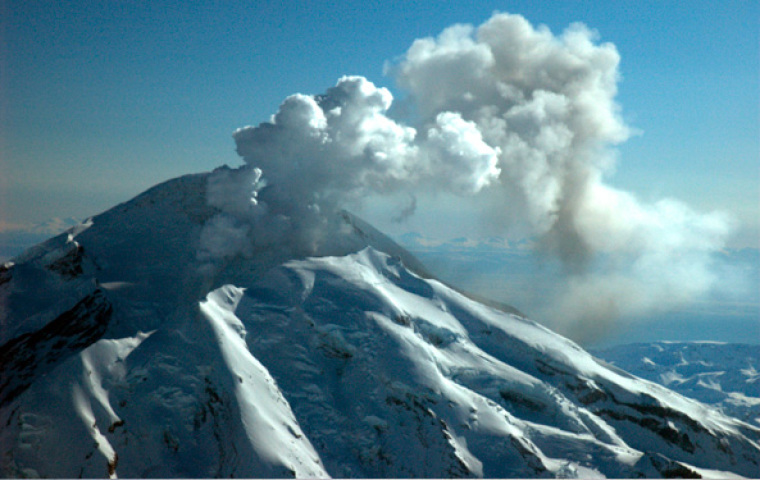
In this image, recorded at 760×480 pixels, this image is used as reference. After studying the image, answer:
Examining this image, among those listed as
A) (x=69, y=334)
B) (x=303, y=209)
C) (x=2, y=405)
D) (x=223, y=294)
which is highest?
(x=303, y=209)

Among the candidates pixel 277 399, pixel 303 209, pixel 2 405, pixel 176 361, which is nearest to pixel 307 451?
pixel 277 399

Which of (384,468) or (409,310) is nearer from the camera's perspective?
(384,468)

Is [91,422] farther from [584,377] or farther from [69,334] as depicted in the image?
[584,377]

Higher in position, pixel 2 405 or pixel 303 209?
pixel 303 209

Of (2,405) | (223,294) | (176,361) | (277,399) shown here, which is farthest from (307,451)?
(2,405)

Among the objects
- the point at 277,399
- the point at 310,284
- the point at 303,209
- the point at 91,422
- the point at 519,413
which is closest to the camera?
the point at 91,422

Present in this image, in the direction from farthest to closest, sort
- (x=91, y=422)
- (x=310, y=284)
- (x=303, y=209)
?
(x=303, y=209)
(x=310, y=284)
(x=91, y=422)
